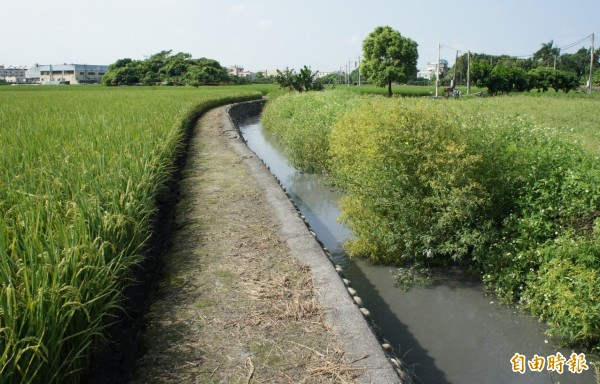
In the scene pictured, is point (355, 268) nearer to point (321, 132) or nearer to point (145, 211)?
point (145, 211)

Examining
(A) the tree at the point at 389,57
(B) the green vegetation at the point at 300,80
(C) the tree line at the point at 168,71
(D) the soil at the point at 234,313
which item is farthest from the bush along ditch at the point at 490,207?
(C) the tree line at the point at 168,71

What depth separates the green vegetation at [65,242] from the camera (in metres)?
2.29

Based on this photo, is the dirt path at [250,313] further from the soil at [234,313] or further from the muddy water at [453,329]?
the muddy water at [453,329]

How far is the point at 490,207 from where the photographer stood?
5.11 m

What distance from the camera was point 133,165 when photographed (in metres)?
5.40

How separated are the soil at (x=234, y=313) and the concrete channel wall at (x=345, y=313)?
2.7 inches

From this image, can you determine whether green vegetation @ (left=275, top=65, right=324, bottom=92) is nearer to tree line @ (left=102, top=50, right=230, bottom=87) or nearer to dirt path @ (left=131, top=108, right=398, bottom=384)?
tree line @ (left=102, top=50, right=230, bottom=87)

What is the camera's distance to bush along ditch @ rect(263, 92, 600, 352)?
3.95 meters

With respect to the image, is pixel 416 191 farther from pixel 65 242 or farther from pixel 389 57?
pixel 389 57

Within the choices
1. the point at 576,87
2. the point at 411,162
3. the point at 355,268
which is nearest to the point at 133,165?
the point at 355,268

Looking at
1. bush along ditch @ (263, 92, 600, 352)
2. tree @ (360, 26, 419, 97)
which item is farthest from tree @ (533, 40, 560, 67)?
bush along ditch @ (263, 92, 600, 352)

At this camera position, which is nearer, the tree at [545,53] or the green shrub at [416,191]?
the green shrub at [416,191]

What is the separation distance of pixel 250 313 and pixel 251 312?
0.05 ft

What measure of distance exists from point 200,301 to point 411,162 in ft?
9.89
